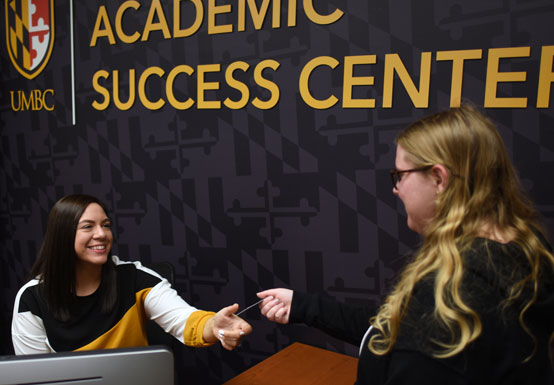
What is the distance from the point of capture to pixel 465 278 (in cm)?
93

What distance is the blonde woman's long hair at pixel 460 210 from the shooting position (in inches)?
38.2

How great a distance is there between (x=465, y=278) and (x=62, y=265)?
146 cm

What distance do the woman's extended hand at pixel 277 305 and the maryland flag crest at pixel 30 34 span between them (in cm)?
228

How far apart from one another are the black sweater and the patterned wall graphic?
3.01 ft

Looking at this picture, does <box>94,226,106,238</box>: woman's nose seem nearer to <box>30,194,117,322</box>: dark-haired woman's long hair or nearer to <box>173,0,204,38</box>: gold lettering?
<box>30,194,117,322</box>: dark-haired woman's long hair

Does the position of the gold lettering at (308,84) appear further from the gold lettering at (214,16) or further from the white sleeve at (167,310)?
the white sleeve at (167,310)

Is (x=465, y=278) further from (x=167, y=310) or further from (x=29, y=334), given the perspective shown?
(x=29, y=334)

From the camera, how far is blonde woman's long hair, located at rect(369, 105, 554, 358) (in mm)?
970

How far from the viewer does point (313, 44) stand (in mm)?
2109

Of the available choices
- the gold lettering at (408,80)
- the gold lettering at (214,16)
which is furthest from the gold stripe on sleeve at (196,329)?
the gold lettering at (214,16)

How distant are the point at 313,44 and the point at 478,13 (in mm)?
674

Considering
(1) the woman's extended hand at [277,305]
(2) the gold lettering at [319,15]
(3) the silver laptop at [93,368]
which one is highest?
(2) the gold lettering at [319,15]

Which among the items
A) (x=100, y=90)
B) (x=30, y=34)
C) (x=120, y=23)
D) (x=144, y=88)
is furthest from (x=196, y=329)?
(x=30, y=34)

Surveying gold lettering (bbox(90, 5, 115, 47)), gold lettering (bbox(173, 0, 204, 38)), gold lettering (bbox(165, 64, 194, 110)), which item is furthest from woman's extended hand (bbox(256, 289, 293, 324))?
gold lettering (bbox(90, 5, 115, 47))
